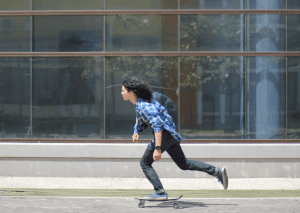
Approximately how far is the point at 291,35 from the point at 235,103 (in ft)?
6.23

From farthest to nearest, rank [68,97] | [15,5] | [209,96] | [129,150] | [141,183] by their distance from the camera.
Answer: [15,5] → [68,97] → [209,96] → [129,150] → [141,183]

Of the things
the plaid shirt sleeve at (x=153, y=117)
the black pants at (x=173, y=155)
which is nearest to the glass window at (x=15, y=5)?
the plaid shirt sleeve at (x=153, y=117)

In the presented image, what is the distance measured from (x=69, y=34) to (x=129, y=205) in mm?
5014

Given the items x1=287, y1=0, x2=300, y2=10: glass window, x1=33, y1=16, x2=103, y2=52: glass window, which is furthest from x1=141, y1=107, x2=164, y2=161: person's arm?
x1=287, y1=0, x2=300, y2=10: glass window

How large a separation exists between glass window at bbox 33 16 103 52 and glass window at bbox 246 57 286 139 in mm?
3380

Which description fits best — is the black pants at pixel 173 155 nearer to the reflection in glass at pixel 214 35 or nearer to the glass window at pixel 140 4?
the reflection in glass at pixel 214 35

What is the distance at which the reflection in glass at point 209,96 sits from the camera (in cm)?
1062

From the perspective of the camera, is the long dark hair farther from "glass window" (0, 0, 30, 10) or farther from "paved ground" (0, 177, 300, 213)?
"glass window" (0, 0, 30, 10)

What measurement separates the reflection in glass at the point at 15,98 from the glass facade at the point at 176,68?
46 mm

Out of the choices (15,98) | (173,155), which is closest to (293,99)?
(173,155)

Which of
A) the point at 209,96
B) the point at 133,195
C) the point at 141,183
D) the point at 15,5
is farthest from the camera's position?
the point at 15,5

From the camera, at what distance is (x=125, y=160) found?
10.4 metres

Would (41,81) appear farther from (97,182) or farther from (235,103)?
(235,103)

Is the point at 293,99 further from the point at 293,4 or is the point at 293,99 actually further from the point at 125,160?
the point at 125,160
